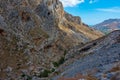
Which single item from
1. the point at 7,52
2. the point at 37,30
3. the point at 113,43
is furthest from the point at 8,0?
the point at 113,43

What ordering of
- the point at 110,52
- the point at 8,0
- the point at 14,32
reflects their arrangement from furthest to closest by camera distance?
the point at 8,0 < the point at 14,32 < the point at 110,52

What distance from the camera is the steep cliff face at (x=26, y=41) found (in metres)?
108

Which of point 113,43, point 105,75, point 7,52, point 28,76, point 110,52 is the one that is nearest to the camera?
point 105,75

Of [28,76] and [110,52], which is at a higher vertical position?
[110,52]

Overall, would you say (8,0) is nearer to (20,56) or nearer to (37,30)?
(37,30)

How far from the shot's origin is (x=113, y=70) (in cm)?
3797

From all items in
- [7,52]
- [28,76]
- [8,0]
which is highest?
[8,0]

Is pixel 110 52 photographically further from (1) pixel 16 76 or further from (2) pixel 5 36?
(2) pixel 5 36

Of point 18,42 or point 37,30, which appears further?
point 37,30

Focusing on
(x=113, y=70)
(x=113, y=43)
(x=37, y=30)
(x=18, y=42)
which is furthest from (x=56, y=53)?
(x=113, y=70)

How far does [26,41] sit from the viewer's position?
122750 millimetres

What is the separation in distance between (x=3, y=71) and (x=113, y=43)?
54.1 metres

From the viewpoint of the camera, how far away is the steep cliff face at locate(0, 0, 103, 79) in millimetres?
108125

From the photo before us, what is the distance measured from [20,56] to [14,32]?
11730 millimetres
